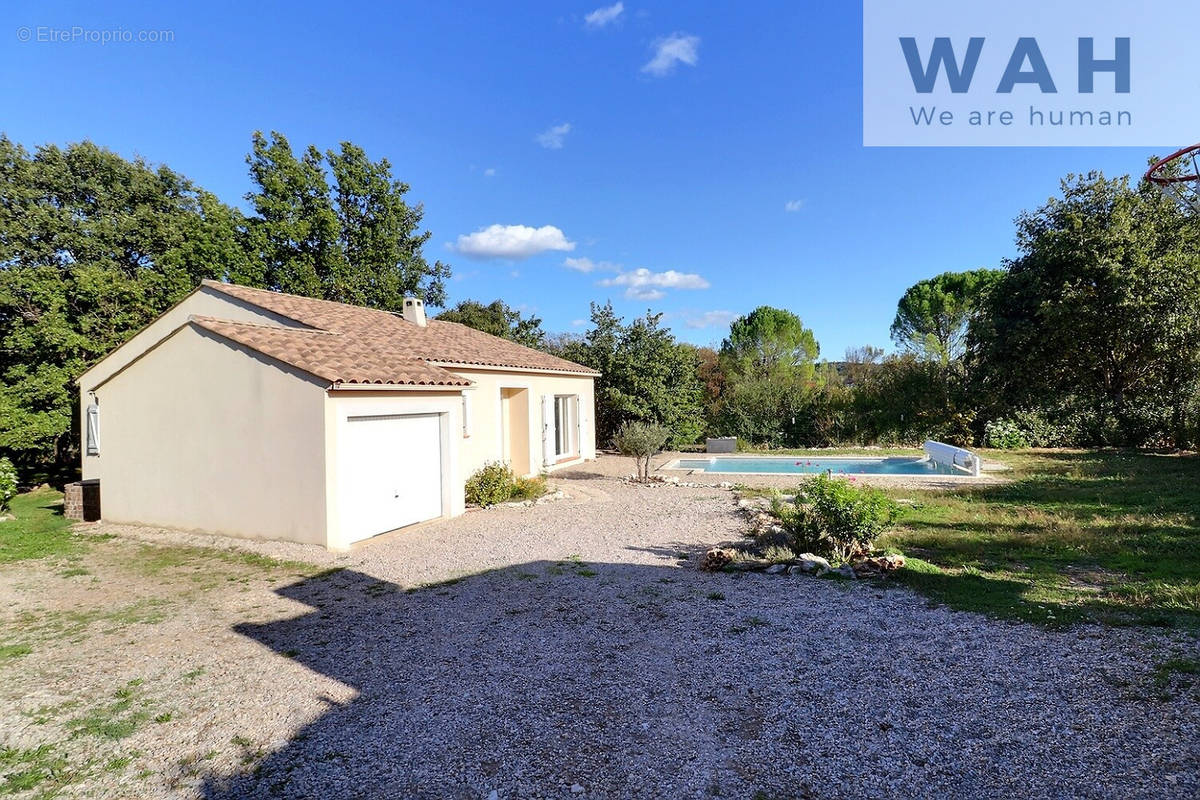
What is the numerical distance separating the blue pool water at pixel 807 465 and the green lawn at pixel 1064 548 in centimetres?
482

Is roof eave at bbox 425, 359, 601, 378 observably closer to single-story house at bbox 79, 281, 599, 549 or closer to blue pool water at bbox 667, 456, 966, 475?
single-story house at bbox 79, 281, 599, 549

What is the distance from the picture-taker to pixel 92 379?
15.1 m

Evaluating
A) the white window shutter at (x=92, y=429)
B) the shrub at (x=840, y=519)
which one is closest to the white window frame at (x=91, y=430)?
the white window shutter at (x=92, y=429)

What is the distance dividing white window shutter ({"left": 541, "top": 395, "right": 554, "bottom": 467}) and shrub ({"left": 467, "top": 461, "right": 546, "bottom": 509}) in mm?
3905

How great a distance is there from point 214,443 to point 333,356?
2.90m

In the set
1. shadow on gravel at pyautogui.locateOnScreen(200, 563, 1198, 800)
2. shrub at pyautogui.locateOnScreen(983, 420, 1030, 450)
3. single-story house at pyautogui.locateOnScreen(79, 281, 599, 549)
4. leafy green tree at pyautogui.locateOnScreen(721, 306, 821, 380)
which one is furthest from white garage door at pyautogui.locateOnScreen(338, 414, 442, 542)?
shrub at pyautogui.locateOnScreen(983, 420, 1030, 450)

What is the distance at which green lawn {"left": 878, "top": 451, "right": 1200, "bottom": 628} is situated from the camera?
6.50m

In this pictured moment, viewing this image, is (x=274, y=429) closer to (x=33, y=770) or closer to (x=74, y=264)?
(x=33, y=770)

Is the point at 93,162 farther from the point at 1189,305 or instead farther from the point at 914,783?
the point at 1189,305

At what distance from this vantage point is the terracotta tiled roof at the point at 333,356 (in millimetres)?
10359

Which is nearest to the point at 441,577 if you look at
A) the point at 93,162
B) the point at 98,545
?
the point at 98,545

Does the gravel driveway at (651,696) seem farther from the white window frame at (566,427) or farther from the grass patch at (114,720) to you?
the white window frame at (566,427)

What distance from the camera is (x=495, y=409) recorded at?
1642cm

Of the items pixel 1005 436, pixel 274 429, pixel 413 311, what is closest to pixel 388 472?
pixel 274 429
